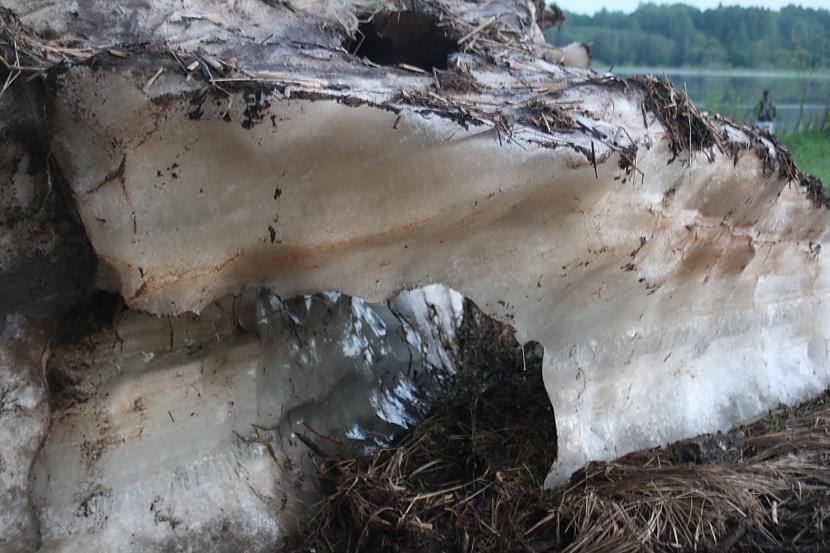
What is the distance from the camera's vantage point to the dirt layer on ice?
2170mm

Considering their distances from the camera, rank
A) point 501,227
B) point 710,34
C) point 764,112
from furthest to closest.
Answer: point 710,34 < point 764,112 < point 501,227

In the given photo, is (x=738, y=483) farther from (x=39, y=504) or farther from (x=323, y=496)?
(x=39, y=504)

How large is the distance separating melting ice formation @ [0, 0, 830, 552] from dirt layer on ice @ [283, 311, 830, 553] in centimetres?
11

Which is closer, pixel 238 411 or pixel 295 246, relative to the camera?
pixel 295 246

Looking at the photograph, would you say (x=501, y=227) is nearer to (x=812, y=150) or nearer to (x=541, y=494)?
(x=541, y=494)

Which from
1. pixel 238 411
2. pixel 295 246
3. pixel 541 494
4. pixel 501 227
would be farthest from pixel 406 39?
pixel 541 494

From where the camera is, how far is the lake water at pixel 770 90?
1053 centimetres

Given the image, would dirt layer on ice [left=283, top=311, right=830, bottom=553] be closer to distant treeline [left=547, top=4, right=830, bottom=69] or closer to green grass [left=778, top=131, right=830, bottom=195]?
green grass [left=778, top=131, right=830, bottom=195]

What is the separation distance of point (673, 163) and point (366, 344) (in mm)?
1266

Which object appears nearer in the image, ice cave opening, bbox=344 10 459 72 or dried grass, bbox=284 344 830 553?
dried grass, bbox=284 344 830 553

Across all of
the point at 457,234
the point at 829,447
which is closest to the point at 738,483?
the point at 829,447

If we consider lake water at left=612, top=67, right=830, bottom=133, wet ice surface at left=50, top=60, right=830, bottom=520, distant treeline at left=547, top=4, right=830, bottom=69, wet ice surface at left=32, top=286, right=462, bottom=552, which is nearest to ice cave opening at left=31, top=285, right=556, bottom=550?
wet ice surface at left=32, top=286, right=462, bottom=552

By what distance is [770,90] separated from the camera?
1055 centimetres

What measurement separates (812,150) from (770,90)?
1.88m
